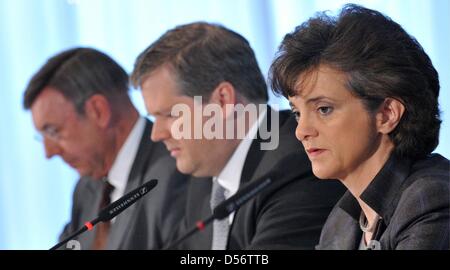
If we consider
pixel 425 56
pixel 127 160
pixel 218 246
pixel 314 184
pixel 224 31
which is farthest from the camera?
pixel 127 160

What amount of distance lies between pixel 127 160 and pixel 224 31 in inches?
25.1

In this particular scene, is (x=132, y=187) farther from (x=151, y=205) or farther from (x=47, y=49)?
(x=47, y=49)

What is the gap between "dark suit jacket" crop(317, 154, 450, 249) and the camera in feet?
5.58

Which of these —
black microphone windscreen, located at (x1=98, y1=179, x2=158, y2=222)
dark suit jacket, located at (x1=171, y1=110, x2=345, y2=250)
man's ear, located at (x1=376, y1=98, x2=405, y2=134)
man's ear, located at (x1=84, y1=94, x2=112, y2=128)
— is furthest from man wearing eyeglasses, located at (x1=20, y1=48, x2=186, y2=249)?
man's ear, located at (x1=376, y1=98, x2=405, y2=134)

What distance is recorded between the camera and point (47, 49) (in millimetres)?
3334

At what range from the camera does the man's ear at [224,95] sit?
2545 mm

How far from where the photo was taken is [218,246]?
2.41 metres

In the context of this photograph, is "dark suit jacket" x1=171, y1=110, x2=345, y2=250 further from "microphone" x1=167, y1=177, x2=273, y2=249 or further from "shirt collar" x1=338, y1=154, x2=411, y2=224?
"shirt collar" x1=338, y1=154, x2=411, y2=224

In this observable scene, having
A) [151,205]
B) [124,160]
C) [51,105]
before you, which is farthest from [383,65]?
[51,105]

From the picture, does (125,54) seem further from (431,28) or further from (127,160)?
(431,28)

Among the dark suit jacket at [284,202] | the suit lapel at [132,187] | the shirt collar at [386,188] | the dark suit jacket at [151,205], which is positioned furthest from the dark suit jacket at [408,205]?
the suit lapel at [132,187]

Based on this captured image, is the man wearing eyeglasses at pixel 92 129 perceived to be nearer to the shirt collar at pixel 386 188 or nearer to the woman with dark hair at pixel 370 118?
the woman with dark hair at pixel 370 118

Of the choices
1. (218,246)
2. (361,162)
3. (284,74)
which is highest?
(284,74)

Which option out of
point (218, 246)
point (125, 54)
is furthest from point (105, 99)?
point (218, 246)
